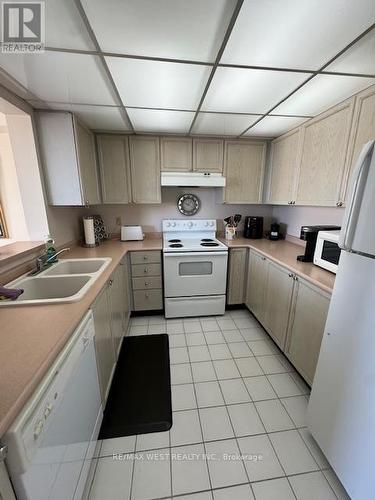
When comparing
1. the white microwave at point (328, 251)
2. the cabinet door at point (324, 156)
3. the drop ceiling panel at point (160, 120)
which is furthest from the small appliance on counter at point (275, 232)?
the drop ceiling panel at point (160, 120)

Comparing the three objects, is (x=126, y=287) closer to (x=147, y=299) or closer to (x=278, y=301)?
(x=147, y=299)

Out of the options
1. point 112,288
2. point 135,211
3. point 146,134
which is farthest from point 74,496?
point 146,134

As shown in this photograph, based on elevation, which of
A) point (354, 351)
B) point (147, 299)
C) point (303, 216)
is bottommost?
point (147, 299)

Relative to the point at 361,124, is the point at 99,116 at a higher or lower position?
higher

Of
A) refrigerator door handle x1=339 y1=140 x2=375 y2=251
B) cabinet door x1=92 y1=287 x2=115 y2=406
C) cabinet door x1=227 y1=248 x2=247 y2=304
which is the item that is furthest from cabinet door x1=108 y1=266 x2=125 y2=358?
refrigerator door handle x1=339 y1=140 x2=375 y2=251

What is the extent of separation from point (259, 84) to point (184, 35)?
0.66 metres

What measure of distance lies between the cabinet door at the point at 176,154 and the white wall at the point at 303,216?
1.46m

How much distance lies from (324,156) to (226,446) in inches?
89.1

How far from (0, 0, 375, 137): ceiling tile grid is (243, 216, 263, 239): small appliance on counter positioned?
129 cm

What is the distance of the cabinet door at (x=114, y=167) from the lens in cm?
250

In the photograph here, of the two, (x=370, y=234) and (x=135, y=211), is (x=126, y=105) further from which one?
(x=370, y=234)

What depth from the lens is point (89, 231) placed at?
2.43 metres

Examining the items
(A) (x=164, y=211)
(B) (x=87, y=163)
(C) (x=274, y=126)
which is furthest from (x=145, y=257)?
(C) (x=274, y=126)

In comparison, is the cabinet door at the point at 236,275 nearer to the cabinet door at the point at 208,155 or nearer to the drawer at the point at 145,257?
the drawer at the point at 145,257
